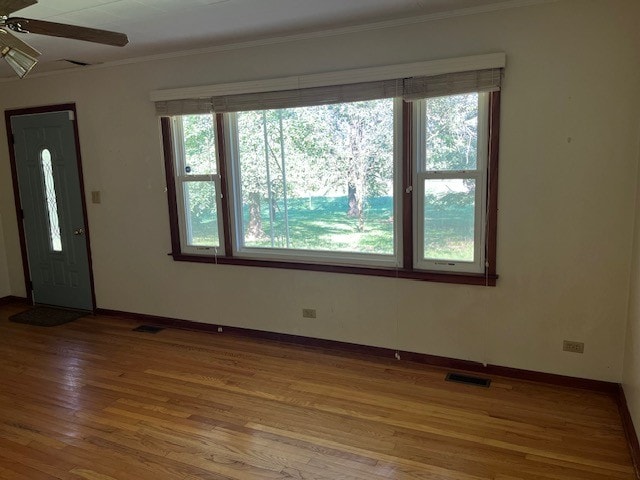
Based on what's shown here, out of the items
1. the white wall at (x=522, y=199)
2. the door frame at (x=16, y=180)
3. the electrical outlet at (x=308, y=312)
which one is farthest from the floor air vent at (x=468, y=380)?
the door frame at (x=16, y=180)

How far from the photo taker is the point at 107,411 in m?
2.96

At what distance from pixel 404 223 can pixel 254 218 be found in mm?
1319

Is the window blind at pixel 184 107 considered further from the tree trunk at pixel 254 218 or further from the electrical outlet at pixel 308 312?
the electrical outlet at pixel 308 312

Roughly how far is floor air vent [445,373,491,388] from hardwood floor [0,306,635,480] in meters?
0.05

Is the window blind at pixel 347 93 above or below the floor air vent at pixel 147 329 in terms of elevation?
above

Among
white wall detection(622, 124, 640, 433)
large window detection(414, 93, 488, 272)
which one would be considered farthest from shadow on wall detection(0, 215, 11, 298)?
white wall detection(622, 124, 640, 433)

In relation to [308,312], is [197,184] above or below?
above

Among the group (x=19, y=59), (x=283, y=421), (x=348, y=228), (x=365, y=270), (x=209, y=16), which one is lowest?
(x=283, y=421)

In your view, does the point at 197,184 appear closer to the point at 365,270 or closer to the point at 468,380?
the point at 365,270

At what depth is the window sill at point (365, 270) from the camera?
321 cm

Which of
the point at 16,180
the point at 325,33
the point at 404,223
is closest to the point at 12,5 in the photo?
the point at 325,33

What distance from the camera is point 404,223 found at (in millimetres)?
3375

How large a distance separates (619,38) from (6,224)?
5895 mm

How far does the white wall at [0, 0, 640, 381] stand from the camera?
276 cm
